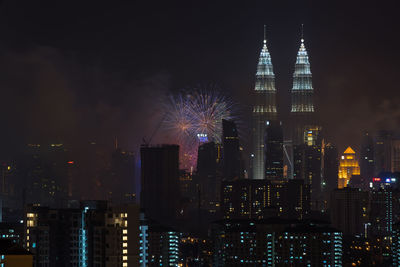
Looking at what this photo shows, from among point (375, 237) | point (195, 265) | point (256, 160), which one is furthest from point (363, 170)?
point (195, 265)

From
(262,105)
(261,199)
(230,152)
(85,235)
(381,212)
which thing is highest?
(262,105)

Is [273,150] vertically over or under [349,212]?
over

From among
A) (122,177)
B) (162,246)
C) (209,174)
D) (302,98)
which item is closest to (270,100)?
(302,98)

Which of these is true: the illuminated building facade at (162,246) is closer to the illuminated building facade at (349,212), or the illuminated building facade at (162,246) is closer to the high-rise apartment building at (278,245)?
the high-rise apartment building at (278,245)

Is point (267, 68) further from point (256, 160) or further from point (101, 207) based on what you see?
point (101, 207)

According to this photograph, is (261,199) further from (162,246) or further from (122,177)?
(162,246)

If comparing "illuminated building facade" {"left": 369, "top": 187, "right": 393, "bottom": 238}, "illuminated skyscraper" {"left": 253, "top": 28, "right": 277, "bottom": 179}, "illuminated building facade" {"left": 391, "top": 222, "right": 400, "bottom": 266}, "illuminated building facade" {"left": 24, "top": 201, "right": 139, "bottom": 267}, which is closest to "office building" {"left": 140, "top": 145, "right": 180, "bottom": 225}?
"illuminated building facade" {"left": 369, "top": 187, "right": 393, "bottom": 238}
